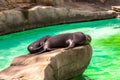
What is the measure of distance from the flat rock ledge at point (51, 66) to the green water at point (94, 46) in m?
1.10

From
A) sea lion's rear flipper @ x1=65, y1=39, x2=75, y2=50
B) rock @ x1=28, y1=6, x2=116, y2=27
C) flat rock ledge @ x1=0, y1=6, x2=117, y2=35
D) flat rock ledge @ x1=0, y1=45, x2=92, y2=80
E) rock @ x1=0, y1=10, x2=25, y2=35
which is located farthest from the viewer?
rock @ x1=28, y1=6, x2=116, y2=27

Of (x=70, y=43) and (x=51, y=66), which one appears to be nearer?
(x=51, y=66)

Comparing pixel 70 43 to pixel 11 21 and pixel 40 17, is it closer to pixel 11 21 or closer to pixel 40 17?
pixel 11 21

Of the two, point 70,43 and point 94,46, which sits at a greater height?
point 70,43

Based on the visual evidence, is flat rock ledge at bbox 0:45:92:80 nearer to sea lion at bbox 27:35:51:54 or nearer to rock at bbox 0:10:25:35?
sea lion at bbox 27:35:51:54

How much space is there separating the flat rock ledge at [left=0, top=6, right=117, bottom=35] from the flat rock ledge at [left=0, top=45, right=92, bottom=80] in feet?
31.2

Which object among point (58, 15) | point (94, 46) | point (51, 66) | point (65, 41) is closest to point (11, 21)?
point (58, 15)

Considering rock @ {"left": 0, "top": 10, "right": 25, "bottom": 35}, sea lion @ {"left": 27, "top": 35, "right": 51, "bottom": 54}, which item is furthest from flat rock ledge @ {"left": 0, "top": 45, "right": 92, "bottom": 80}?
rock @ {"left": 0, "top": 10, "right": 25, "bottom": 35}

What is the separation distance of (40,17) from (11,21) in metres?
2.06

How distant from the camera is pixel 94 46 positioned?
11.3 m

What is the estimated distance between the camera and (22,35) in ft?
49.5

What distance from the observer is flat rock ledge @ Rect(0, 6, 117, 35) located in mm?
15691

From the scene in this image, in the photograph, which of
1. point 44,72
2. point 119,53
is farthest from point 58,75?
point 119,53

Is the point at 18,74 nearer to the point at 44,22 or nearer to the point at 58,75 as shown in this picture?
the point at 58,75
